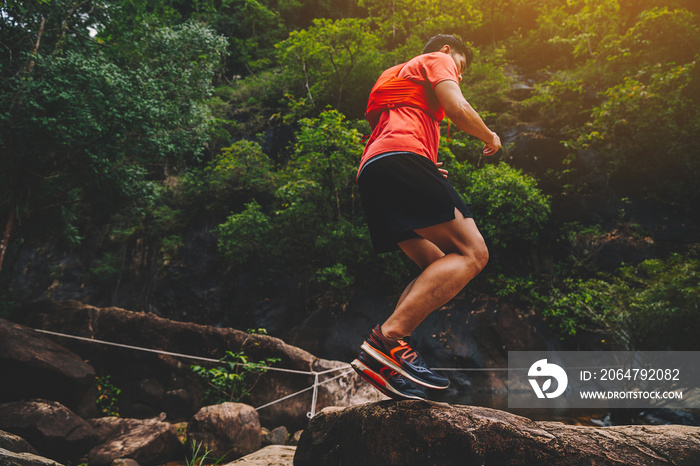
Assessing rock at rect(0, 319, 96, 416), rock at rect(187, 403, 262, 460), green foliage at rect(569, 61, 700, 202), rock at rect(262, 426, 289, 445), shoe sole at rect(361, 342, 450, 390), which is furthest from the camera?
green foliage at rect(569, 61, 700, 202)

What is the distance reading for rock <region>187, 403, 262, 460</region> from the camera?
3855mm

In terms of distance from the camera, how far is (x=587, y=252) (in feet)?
Result: 26.9

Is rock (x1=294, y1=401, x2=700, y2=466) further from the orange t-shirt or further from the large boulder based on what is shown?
the large boulder

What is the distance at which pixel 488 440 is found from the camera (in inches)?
57.7

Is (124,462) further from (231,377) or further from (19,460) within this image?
(19,460)

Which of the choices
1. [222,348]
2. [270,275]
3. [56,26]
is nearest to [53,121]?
[56,26]

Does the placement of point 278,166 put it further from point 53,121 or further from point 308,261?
point 53,121

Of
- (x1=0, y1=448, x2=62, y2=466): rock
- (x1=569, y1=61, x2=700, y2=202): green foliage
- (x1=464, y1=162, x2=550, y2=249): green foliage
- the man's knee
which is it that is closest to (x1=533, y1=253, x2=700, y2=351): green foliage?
(x1=464, y1=162, x2=550, y2=249): green foliage

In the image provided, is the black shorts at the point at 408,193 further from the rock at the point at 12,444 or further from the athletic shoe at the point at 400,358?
the rock at the point at 12,444

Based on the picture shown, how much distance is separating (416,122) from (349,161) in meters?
6.96

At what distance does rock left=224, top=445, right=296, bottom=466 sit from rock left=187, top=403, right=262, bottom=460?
111 cm

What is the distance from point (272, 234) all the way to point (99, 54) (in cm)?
568

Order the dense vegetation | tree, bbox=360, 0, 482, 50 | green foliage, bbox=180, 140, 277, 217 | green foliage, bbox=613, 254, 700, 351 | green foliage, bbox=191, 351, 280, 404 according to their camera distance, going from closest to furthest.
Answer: green foliage, bbox=613, 254, 700, 351, green foliage, bbox=191, 351, 280, 404, the dense vegetation, green foliage, bbox=180, 140, 277, 217, tree, bbox=360, 0, 482, 50

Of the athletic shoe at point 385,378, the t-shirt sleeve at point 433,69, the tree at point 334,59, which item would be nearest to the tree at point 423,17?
the tree at point 334,59
